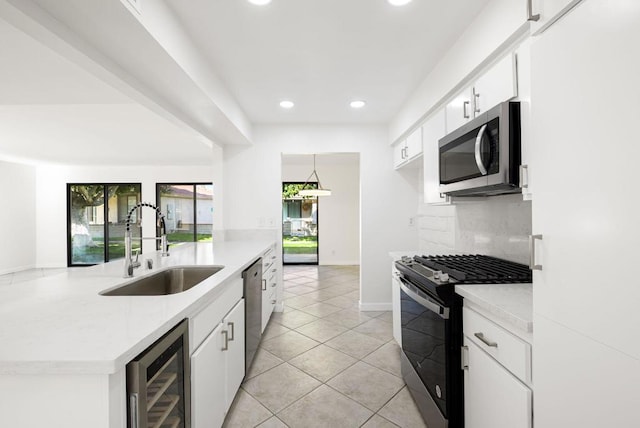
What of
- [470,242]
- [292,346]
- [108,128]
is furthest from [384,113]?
[108,128]

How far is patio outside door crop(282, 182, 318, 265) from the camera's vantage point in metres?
7.88

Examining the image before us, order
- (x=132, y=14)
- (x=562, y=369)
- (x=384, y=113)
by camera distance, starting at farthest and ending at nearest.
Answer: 1. (x=384, y=113)
2. (x=132, y=14)
3. (x=562, y=369)

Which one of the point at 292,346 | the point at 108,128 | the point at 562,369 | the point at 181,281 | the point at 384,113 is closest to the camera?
the point at 562,369

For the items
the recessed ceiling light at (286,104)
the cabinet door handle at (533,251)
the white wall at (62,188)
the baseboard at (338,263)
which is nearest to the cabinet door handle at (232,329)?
the cabinet door handle at (533,251)

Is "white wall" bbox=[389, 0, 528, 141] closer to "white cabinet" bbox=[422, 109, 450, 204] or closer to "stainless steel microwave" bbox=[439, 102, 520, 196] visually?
"white cabinet" bbox=[422, 109, 450, 204]

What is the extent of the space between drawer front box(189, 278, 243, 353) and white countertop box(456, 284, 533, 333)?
1.20m

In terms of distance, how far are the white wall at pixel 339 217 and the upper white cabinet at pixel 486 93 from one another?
5502mm

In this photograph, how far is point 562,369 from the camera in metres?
0.90

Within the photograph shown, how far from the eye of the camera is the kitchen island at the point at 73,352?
792 mm

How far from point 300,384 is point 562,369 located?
182cm

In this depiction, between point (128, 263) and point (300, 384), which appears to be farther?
point (300, 384)

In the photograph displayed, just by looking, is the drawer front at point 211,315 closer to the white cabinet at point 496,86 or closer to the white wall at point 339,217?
the white cabinet at point 496,86

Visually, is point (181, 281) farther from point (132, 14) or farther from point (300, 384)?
point (132, 14)

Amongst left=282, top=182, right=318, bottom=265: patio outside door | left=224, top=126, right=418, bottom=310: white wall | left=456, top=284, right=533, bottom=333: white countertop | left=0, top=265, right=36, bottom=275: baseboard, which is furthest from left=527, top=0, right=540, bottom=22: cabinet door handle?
left=0, top=265, right=36, bottom=275: baseboard
